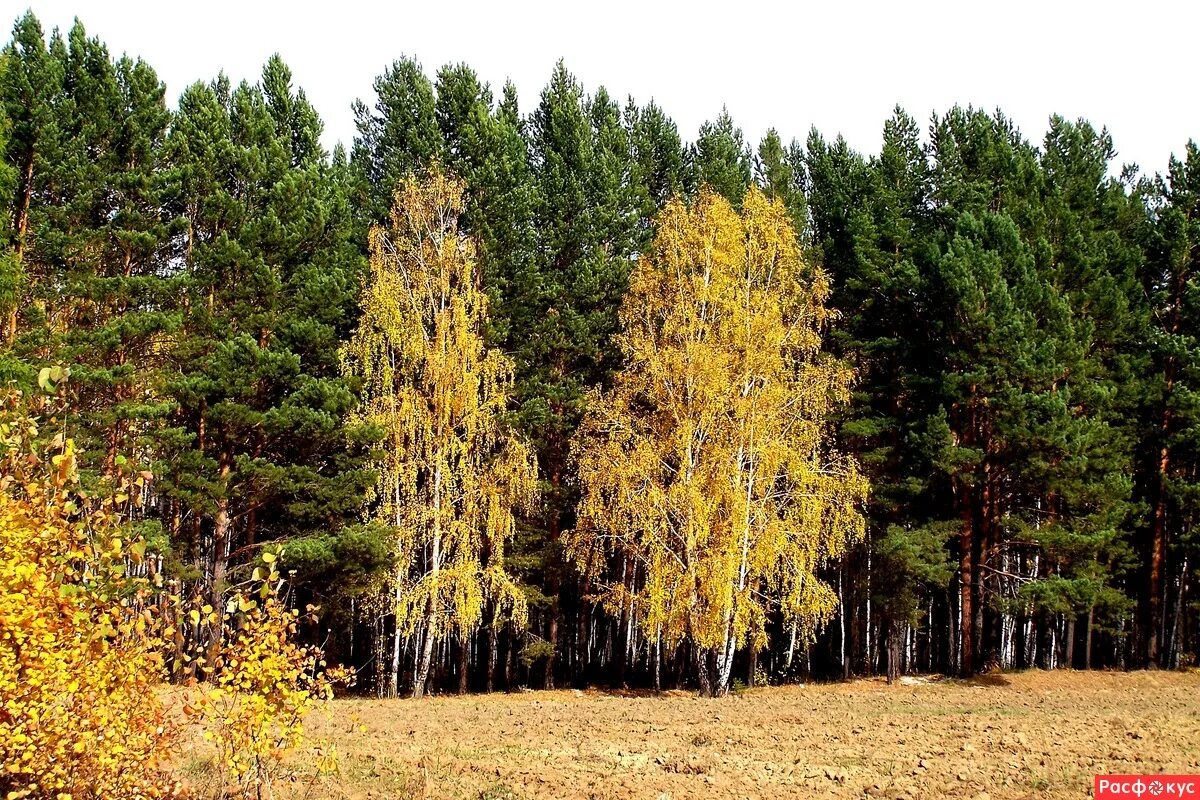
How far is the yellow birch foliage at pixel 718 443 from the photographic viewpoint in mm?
21656

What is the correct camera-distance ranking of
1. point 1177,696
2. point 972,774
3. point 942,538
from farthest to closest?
point 942,538, point 1177,696, point 972,774

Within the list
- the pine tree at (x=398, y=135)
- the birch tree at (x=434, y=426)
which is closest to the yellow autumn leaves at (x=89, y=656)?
the birch tree at (x=434, y=426)

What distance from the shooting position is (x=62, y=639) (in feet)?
20.2

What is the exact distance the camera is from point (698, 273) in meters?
24.0

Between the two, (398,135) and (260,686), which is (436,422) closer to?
(398,135)

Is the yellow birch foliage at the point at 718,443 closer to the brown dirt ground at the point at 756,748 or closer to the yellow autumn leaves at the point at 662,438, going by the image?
the yellow autumn leaves at the point at 662,438

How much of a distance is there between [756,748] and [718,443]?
10.6m

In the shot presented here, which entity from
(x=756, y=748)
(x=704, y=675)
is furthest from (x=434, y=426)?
(x=756, y=748)

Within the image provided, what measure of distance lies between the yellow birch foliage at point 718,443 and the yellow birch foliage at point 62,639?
50.8 ft

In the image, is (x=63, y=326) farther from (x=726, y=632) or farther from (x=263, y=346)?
(x=726, y=632)

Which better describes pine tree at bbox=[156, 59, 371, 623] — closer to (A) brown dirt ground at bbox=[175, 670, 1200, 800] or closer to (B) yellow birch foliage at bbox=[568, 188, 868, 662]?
(A) brown dirt ground at bbox=[175, 670, 1200, 800]

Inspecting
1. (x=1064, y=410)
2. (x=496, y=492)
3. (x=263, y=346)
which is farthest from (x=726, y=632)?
(x=263, y=346)

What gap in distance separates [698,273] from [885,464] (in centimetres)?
876

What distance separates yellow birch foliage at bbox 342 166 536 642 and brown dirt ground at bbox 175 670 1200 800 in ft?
12.1
